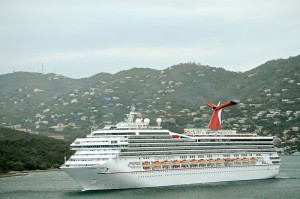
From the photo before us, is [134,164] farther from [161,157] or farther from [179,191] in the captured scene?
[179,191]

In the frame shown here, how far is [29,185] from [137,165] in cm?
1909

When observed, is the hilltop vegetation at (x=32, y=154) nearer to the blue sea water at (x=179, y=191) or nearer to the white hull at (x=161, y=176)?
the blue sea water at (x=179, y=191)

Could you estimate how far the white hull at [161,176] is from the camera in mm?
65562

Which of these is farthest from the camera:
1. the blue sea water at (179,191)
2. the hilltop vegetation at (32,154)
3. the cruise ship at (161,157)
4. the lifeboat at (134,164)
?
the hilltop vegetation at (32,154)

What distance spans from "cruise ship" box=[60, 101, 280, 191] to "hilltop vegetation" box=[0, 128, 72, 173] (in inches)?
1680

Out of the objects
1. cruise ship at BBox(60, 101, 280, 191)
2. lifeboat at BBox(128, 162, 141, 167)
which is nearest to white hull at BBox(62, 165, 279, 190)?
cruise ship at BBox(60, 101, 280, 191)

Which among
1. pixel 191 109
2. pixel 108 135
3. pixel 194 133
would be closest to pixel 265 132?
pixel 191 109

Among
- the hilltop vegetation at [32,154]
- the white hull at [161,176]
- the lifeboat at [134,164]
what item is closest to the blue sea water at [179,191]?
the white hull at [161,176]

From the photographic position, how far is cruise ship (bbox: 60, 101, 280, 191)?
66125 mm

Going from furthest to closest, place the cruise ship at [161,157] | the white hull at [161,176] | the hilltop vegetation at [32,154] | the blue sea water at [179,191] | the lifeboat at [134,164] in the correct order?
the hilltop vegetation at [32,154]
the lifeboat at [134,164]
the cruise ship at [161,157]
the white hull at [161,176]
the blue sea water at [179,191]

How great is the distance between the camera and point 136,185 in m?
67.4

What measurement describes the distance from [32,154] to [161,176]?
192ft

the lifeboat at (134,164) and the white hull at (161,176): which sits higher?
the lifeboat at (134,164)

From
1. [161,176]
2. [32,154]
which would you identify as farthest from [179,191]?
[32,154]
